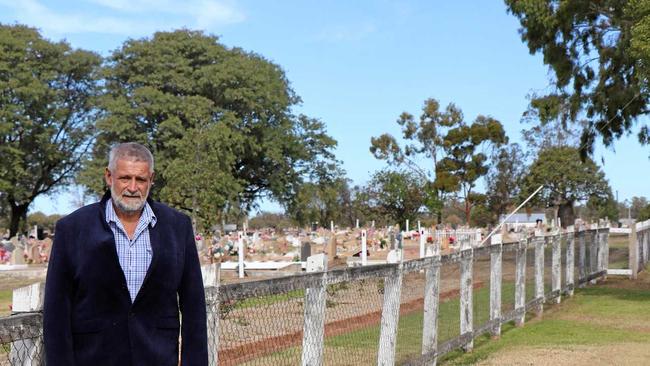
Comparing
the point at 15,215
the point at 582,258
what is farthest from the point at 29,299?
the point at 15,215

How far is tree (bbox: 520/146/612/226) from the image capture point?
217 feet

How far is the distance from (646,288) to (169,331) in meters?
A: 19.3

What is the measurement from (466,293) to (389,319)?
3.34m

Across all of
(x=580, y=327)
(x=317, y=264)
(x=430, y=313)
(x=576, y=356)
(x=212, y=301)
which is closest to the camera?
(x=212, y=301)

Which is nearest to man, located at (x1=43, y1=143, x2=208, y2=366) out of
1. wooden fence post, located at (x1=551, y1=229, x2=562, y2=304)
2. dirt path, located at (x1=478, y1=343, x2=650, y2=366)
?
dirt path, located at (x1=478, y1=343, x2=650, y2=366)

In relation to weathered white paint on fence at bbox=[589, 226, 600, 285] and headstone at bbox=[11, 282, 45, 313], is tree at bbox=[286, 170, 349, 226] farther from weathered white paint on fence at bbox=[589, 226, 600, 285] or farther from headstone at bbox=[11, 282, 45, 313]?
headstone at bbox=[11, 282, 45, 313]

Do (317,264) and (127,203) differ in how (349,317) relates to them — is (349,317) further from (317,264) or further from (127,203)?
(127,203)

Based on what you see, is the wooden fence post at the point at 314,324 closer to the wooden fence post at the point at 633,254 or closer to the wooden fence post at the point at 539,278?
the wooden fence post at the point at 539,278

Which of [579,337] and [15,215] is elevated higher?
[15,215]

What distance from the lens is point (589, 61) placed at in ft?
81.6

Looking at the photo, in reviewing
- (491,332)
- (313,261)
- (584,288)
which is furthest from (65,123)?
(313,261)

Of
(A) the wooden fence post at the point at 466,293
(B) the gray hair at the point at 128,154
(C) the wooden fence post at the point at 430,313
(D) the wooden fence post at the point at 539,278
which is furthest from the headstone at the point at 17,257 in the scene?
(B) the gray hair at the point at 128,154

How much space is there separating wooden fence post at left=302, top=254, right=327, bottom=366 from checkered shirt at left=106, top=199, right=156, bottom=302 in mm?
2464

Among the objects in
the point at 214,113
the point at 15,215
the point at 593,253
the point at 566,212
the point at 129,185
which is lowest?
the point at 593,253
